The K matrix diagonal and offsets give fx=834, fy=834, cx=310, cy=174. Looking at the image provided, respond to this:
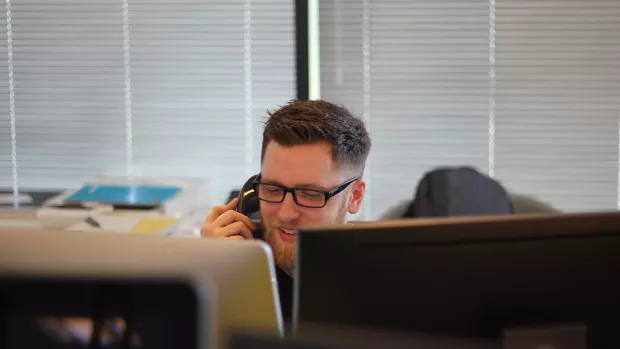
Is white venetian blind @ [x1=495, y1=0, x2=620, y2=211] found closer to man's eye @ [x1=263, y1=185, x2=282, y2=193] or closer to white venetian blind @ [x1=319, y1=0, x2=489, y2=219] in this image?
white venetian blind @ [x1=319, y1=0, x2=489, y2=219]

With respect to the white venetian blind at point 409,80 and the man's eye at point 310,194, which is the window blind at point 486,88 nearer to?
the white venetian blind at point 409,80

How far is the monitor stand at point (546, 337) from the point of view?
4.10 feet

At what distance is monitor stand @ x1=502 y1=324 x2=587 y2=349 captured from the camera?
1.25 m

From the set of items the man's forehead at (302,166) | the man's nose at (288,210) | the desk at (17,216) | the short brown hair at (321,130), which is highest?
the short brown hair at (321,130)

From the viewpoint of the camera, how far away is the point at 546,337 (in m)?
1.26

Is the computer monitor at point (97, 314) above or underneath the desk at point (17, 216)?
above

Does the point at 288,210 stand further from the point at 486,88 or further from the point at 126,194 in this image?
the point at 486,88

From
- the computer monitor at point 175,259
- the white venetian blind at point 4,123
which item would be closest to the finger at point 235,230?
the computer monitor at point 175,259

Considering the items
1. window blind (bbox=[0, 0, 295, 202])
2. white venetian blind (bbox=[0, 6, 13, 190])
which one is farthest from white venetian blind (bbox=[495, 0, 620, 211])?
white venetian blind (bbox=[0, 6, 13, 190])

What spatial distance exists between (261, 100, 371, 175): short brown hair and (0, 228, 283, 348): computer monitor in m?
0.87

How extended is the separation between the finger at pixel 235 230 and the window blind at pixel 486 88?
5.03 feet

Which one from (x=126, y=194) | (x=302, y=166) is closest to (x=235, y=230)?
(x=302, y=166)

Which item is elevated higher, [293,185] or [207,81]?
[207,81]

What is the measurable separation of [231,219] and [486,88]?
1727 mm
